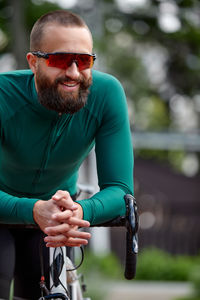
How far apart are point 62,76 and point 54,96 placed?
0.30ft

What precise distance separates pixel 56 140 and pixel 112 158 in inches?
10.0

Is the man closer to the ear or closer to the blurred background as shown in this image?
the ear

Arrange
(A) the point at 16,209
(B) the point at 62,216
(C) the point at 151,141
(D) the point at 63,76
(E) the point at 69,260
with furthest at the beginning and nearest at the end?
(C) the point at 151,141 < (E) the point at 69,260 < (D) the point at 63,76 < (A) the point at 16,209 < (B) the point at 62,216

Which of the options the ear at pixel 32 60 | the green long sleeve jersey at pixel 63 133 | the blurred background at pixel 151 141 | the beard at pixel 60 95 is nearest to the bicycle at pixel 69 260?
the green long sleeve jersey at pixel 63 133

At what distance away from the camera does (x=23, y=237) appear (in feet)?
8.11

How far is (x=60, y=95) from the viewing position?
2.06m

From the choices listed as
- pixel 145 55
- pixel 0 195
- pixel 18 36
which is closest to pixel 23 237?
pixel 0 195

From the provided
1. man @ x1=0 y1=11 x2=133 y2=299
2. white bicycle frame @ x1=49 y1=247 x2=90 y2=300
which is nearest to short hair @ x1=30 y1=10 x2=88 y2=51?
man @ x1=0 y1=11 x2=133 y2=299

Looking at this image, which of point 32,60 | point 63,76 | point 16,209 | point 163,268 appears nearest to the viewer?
point 16,209

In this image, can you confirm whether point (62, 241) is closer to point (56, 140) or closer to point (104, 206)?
point (104, 206)

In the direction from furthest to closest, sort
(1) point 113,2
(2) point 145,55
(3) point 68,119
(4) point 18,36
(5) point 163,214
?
Answer: (2) point 145,55, (5) point 163,214, (1) point 113,2, (4) point 18,36, (3) point 68,119

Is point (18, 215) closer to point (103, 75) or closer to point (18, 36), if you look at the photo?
point (103, 75)

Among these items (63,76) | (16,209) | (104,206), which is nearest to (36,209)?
(16,209)

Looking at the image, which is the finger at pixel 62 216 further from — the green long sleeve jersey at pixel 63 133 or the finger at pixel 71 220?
the green long sleeve jersey at pixel 63 133
